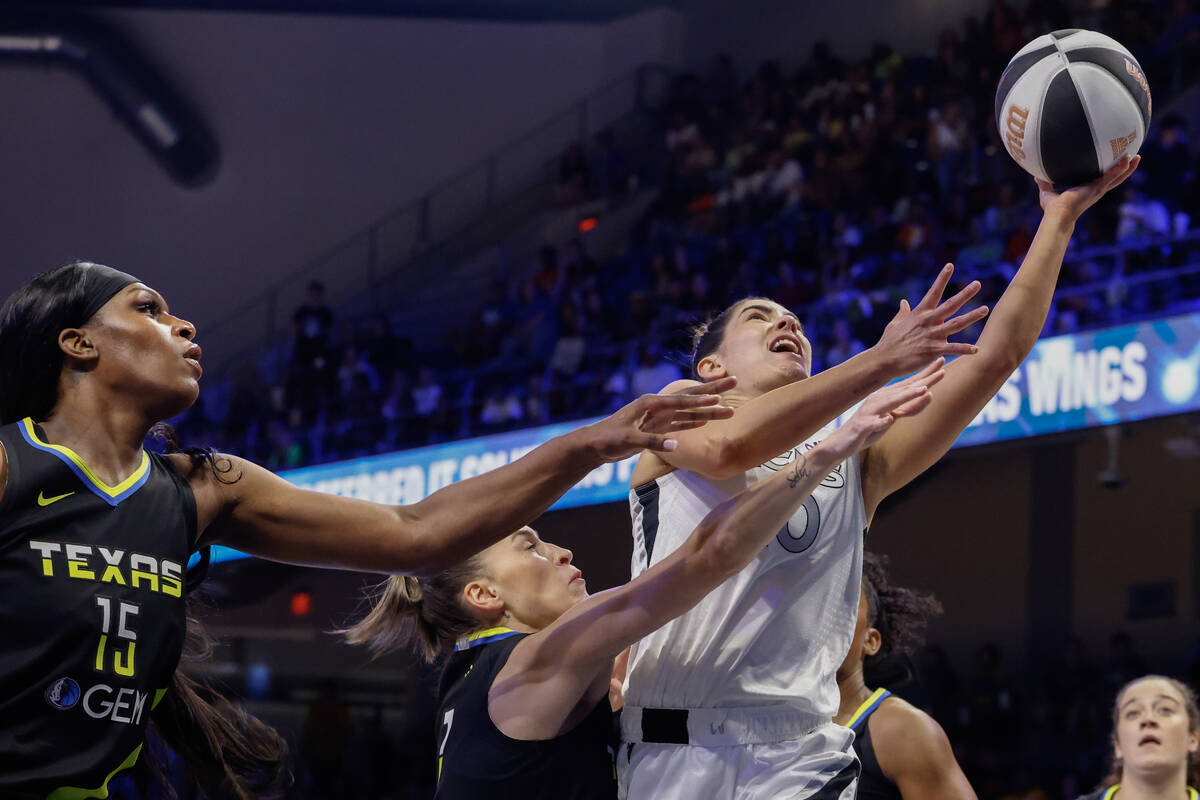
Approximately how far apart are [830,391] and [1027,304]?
708 mm

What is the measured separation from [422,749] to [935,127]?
745 centimetres

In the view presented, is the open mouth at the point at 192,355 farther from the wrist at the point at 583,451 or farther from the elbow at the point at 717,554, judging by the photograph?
the elbow at the point at 717,554

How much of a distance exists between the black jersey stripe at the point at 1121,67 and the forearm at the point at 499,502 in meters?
1.81

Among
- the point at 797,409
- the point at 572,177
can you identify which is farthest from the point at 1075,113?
the point at 572,177

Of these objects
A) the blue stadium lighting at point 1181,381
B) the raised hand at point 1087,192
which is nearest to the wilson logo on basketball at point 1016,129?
the raised hand at point 1087,192

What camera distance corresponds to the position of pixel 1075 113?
3.18 m

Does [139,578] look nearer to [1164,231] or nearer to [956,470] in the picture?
[1164,231]

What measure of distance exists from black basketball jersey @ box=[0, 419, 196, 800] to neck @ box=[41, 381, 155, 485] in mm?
24

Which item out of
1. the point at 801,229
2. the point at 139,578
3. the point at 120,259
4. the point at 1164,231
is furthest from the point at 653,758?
the point at 120,259

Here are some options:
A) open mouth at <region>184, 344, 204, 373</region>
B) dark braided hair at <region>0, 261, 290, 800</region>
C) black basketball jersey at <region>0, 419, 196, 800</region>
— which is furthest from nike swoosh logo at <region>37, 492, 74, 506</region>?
open mouth at <region>184, 344, 204, 373</region>

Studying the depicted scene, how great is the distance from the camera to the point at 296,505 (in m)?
2.41

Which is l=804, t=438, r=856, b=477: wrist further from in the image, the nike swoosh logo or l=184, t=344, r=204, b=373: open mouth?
the nike swoosh logo

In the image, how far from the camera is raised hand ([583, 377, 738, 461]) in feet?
7.63

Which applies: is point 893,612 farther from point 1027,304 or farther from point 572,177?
point 572,177
